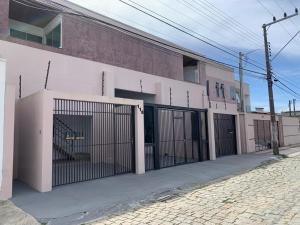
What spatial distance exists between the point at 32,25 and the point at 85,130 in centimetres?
937

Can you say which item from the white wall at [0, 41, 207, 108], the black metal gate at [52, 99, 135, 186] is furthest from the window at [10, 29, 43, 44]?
the black metal gate at [52, 99, 135, 186]

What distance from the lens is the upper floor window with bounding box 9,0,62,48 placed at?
15.5 metres

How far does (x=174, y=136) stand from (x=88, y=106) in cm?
493

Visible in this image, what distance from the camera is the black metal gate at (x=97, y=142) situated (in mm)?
11469

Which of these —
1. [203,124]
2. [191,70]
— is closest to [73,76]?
[203,124]

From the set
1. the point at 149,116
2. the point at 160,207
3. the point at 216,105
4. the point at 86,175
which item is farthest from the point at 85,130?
the point at 216,105

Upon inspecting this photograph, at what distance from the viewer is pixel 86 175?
1084 cm

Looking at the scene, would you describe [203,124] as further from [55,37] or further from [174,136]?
[55,37]

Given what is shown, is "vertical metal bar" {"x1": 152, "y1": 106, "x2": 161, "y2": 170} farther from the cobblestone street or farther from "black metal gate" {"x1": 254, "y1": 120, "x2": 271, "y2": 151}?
"black metal gate" {"x1": 254, "y1": 120, "x2": 271, "y2": 151}

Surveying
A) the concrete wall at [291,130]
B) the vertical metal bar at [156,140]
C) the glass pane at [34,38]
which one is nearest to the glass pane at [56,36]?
the glass pane at [34,38]

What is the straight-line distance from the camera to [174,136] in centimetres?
1489

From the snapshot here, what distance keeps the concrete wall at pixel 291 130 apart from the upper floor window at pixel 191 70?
9.29 m

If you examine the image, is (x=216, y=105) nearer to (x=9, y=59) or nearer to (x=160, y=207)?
(x=9, y=59)

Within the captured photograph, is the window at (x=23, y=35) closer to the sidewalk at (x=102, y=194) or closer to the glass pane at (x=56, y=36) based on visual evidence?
the glass pane at (x=56, y=36)
